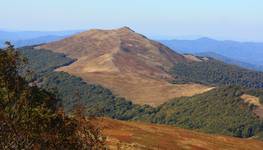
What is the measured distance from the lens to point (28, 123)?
79.7ft

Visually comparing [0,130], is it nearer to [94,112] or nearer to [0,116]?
[0,116]

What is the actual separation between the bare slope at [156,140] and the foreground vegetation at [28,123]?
28022mm

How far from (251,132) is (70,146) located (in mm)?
177741

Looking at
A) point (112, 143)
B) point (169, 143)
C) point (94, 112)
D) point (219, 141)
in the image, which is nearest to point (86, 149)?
point (94, 112)

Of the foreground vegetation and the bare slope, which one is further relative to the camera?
the bare slope

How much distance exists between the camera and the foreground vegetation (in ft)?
79.7

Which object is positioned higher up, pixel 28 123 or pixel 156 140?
pixel 28 123

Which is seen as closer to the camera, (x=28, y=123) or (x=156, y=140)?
(x=28, y=123)

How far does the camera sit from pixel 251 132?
195m

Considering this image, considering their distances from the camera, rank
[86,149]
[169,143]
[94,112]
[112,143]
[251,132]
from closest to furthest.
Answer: [86,149] → [94,112] → [112,143] → [169,143] → [251,132]

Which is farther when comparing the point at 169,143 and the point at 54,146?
the point at 169,143

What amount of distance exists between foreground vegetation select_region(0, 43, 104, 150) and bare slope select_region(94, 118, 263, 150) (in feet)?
91.9

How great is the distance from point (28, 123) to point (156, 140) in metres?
45.0

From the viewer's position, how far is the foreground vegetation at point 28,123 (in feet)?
79.7
